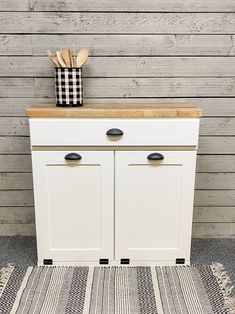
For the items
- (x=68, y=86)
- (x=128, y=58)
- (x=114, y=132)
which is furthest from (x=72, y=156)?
(x=128, y=58)

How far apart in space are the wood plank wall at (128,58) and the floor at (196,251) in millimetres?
373

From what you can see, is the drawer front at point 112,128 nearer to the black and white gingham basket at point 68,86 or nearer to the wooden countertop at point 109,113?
the wooden countertop at point 109,113

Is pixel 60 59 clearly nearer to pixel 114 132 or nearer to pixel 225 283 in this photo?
pixel 114 132

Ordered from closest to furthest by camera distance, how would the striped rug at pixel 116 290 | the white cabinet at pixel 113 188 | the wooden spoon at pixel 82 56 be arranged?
the striped rug at pixel 116 290 < the white cabinet at pixel 113 188 < the wooden spoon at pixel 82 56

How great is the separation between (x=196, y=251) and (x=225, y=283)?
306 millimetres

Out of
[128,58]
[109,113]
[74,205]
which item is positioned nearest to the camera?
[109,113]

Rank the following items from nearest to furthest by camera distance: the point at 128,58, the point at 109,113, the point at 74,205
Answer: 1. the point at 109,113
2. the point at 74,205
3. the point at 128,58

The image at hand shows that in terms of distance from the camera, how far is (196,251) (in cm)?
183

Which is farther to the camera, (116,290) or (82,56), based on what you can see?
(82,56)

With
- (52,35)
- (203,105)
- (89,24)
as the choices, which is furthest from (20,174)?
(203,105)

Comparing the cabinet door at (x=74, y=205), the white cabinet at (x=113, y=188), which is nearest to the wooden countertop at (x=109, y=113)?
the white cabinet at (x=113, y=188)

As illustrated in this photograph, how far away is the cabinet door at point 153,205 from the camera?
60.5 inches

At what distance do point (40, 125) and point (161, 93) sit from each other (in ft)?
2.24

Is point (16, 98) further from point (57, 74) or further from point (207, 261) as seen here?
point (207, 261)
